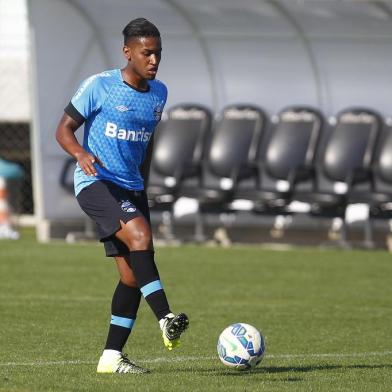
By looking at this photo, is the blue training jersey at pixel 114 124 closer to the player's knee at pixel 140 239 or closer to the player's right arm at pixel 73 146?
the player's right arm at pixel 73 146

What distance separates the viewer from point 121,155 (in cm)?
848

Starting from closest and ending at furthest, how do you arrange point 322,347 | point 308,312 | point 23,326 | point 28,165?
point 322,347
point 23,326
point 308,312
point 28,165

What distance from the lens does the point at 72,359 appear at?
9.09 meters

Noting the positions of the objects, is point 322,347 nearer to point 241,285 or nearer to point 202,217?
point 241,285

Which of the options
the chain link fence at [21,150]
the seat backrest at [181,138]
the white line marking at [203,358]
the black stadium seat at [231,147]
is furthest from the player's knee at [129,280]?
the chain link fence at [21,150]

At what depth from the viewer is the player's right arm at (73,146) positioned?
815 centimetres

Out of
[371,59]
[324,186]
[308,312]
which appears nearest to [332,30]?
[371,59]

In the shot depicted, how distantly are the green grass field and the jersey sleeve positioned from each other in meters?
1.61

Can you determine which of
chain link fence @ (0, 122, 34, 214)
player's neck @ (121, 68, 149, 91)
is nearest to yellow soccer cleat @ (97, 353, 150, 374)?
player's neck @ (121, 68, 149, 91)

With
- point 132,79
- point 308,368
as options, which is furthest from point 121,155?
point 308,368

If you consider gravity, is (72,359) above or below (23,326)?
above

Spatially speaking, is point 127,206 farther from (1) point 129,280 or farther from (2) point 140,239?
(1) point 129,280

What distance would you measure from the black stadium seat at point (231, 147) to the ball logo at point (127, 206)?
507 inches

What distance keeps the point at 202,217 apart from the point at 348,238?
2.40 meters
